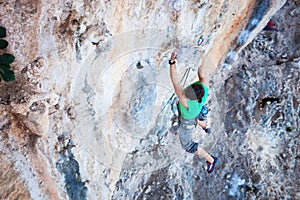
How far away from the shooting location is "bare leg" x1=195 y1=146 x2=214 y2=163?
14.7 ft

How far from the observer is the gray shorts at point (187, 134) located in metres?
4.13

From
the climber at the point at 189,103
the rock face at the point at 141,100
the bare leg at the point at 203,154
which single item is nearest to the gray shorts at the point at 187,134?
the climber at the point at 189,103

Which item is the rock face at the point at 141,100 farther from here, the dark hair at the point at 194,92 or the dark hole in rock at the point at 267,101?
the dark hair at the point at 194,92

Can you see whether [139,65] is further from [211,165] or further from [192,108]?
[211,165]

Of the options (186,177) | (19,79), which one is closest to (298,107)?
(186,177)

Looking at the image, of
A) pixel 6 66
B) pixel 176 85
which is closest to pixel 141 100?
pixel 176 85

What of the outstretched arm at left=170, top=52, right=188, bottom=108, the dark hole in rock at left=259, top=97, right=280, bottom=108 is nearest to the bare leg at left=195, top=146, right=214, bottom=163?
the outstretched arm at left=170, top=52, right=188, bottom=108

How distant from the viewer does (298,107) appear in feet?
16.9

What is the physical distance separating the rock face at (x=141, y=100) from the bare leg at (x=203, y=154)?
20cm

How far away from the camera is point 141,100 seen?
4.15 metres

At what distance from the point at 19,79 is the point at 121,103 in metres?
1.25

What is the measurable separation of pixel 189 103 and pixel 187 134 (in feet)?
2.09

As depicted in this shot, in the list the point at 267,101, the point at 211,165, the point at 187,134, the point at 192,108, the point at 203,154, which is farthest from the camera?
the point at 267,101

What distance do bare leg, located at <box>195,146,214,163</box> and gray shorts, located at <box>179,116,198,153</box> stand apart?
4.1 inches
